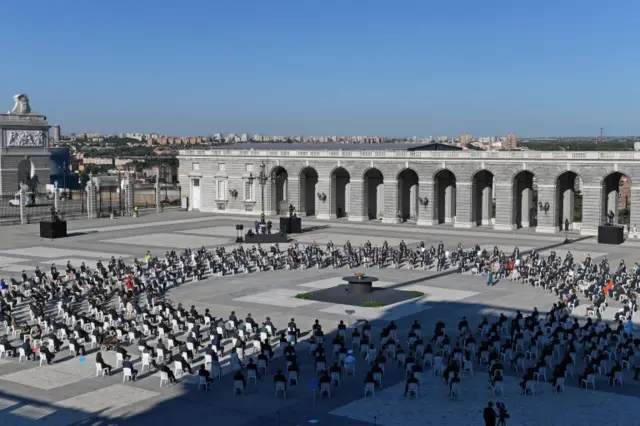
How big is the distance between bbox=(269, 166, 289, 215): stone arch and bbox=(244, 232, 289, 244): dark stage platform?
754 inches

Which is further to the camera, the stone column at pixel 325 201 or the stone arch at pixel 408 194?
the stone column at pixel 325 201

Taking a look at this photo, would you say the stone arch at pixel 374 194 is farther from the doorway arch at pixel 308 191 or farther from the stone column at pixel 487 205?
the stone column at pixel 487 205

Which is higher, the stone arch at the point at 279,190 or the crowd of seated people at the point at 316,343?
the stone arch at the point at 279,190

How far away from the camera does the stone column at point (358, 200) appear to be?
7525 centimetres

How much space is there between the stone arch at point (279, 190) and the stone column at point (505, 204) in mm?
20957

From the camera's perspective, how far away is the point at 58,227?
61.1 m

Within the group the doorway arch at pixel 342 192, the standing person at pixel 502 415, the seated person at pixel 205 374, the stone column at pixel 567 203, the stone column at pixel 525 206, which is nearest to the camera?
the standing person at pixel 502 415

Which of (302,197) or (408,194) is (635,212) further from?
(302,197)

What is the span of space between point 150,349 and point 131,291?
41.2ft

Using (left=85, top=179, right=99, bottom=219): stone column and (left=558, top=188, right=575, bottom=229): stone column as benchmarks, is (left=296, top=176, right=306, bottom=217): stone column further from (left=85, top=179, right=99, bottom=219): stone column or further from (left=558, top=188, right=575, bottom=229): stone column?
(left=558, top=188, right=575, bottom=229): stone column

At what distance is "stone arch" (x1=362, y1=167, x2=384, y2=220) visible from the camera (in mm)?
77125

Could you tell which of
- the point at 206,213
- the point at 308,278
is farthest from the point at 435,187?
the point at 308,278

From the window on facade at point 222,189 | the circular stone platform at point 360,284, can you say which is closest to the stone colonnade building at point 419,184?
the window on facade at point 222,189

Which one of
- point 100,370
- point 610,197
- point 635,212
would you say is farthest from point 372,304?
point 610,197
